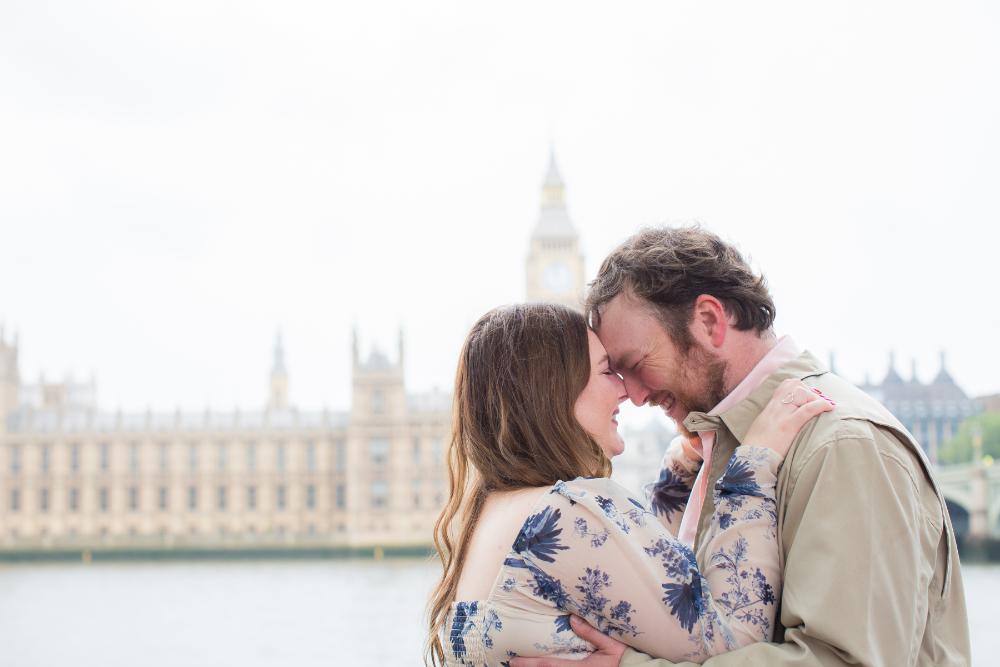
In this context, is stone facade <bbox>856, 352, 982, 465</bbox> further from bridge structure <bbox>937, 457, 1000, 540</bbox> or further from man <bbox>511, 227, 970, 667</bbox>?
man <bbox>511, 227, 970, 667</bbox>

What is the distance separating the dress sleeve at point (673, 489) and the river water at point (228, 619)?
8795mm

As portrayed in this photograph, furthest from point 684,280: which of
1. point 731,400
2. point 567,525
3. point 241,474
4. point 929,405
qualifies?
point 929,405

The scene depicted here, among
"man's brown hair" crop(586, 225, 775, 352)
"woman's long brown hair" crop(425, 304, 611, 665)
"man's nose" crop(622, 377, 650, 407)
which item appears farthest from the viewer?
"man's nose" crop(622, 377, 650, 407)

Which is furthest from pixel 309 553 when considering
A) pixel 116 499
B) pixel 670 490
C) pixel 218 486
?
pixel 670 490

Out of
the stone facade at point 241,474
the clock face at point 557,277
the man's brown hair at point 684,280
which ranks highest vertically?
the clock face at point 557,277

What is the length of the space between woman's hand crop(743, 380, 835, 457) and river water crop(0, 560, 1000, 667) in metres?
9.41

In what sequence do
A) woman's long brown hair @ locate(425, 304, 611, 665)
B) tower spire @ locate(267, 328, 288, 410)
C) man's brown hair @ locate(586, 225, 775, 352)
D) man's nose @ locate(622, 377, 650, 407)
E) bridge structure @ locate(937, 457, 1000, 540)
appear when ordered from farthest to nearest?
1. tower spire @ locate(267, 328, 288, 410)
2. bridge structure @ locate(937, 457, 1000, 540)
3. man's nose @ locate(622, 377, 650, 407)
4. man's brown hair @ locate(586, 225, 775, 352)
5. woman's long brown hair @ locate(425, 304, 611, 665)

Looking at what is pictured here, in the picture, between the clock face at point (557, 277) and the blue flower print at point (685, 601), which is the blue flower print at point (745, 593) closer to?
the blue flower print at point (685, 601)

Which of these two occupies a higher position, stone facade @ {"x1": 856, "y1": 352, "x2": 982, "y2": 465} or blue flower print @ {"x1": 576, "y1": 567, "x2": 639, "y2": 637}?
blue flower print @ {"x1": 576, "y1": 567, "x2": 639, "y2": 637}

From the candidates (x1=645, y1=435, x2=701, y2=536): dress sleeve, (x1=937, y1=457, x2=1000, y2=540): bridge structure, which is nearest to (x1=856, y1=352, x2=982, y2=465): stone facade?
(x1=937, y1=457, x2=1000, y2=540): bridge structure

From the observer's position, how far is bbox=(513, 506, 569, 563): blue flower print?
1648 mm

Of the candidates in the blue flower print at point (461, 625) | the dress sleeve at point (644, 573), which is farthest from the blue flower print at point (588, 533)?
the blue flower print at point (461, 625)

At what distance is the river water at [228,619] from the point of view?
17.8m

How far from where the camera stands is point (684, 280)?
1.91 m
